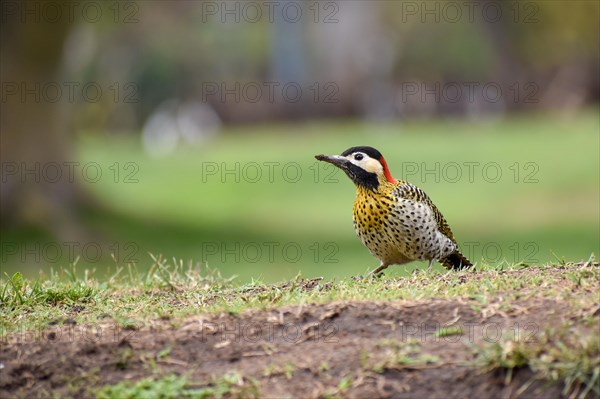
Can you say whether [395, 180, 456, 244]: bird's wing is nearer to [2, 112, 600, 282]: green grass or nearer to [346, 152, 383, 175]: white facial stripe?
[346, 152, 383, 175]: white facial stripe

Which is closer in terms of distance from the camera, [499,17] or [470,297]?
[470,297]

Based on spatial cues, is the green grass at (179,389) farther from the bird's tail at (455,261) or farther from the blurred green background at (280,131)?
the bird's tail at (455,261)

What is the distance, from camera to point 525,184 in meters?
23.5

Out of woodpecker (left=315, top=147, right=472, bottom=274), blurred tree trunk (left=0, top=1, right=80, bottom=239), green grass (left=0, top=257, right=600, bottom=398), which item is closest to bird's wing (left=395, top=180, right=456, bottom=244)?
woodpecker (left=315, top=147, right=472, bottom=274)

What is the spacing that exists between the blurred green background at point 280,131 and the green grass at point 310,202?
0.07 m

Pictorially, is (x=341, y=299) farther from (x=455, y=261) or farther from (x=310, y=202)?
(x=310, y=202)

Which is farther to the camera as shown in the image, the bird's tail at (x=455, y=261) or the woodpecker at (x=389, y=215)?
the bird's tail at (x=455, y=261)

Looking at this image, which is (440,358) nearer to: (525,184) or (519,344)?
(519,344)

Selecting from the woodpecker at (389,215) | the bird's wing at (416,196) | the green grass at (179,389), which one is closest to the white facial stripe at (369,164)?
the woodpecker at (389,215)

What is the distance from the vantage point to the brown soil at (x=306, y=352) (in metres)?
4.96

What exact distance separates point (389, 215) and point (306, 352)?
8.01ft

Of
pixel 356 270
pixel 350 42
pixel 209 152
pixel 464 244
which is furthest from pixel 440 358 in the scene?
pixel 350 42

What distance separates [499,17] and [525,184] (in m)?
17.3

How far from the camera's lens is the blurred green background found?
16.5m
